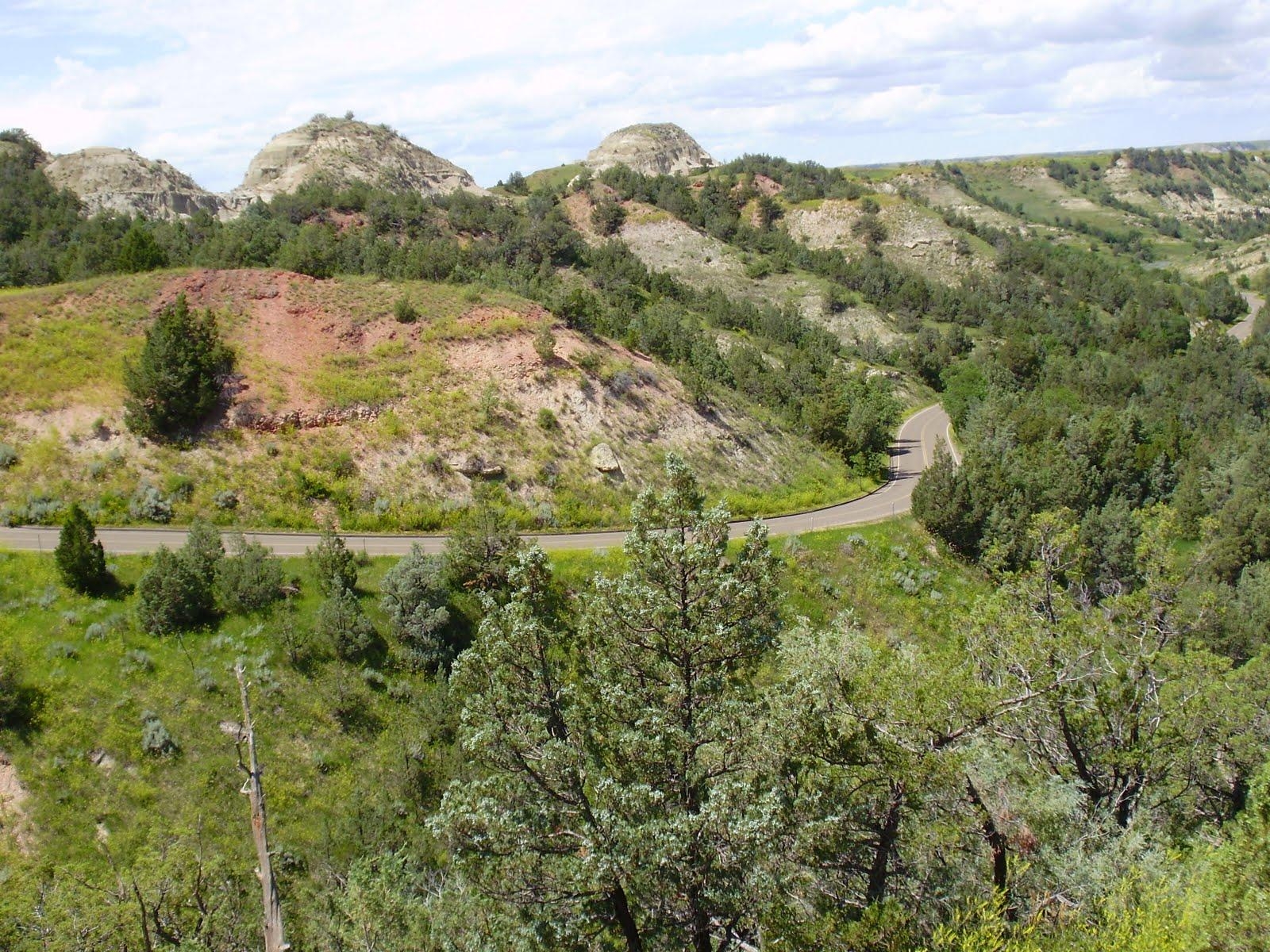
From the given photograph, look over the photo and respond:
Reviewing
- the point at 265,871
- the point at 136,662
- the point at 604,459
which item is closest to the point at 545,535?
the point at 604,459

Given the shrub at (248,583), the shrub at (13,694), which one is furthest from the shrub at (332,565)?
the shrub at (13,694)

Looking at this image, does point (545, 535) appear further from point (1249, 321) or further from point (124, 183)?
point (1249, 321)

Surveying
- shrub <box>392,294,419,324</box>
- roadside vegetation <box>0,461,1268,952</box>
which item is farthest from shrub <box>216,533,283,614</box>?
shrub <box>392,294,419,324</box>

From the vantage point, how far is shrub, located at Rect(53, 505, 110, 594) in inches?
942

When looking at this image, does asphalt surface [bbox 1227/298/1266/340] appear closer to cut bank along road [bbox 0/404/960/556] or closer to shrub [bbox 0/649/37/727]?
cut bank along road [bbox 0/404/960/556]

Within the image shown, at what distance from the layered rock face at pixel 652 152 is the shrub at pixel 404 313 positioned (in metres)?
118

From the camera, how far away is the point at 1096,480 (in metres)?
47.8

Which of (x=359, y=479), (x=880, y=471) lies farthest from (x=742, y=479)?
(x=359, y=479)

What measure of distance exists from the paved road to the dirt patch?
115 m

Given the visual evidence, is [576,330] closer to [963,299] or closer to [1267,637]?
[1267,637]

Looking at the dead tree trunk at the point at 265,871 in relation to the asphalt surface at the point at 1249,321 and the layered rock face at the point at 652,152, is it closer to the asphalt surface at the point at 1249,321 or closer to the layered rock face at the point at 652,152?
the asphalt surface at the point at 1249,321

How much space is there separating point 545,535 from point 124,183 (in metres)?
80.0

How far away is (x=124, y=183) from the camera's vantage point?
83.9 m

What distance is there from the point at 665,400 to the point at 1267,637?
29.5m
